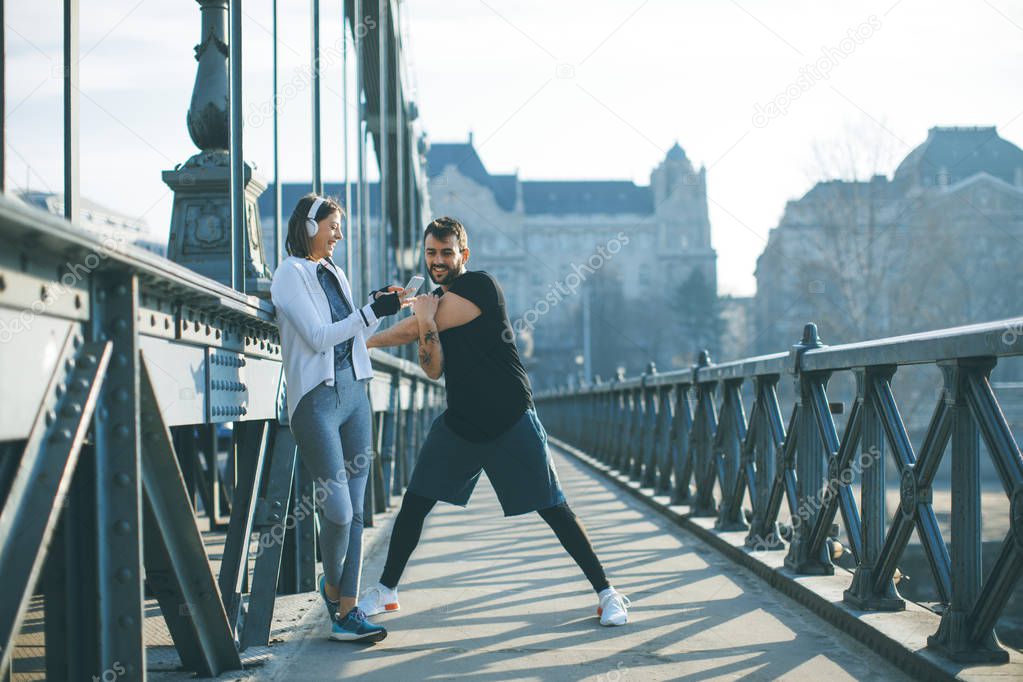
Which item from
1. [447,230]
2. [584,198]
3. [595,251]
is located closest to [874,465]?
[447,230]

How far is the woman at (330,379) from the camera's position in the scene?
12.6 feet

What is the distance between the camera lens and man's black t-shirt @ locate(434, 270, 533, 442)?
4273 millimetres

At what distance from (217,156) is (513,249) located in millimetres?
94978

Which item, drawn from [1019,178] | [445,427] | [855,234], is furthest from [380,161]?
[1019,178]

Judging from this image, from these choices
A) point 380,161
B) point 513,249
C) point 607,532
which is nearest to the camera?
point 607,532

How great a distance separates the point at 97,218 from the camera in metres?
3.74

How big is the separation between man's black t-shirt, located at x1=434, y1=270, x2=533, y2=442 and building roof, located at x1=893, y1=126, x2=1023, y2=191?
49.7 meters

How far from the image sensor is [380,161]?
16.5 metres

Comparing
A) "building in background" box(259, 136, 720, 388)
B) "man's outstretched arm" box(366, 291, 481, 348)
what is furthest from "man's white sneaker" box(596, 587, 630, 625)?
"building in background" box(259, 136, 720, 388)

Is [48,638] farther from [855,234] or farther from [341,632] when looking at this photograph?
[855,234]

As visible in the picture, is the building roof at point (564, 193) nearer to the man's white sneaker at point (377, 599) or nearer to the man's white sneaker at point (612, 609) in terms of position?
the man's white sneaker at point (377, 599)

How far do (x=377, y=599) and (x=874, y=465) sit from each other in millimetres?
1867

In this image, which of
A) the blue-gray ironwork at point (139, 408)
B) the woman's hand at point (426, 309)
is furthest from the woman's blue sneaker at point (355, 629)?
the woman's hand at point (426, 309)

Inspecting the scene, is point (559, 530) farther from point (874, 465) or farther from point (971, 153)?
point (971, 153)
